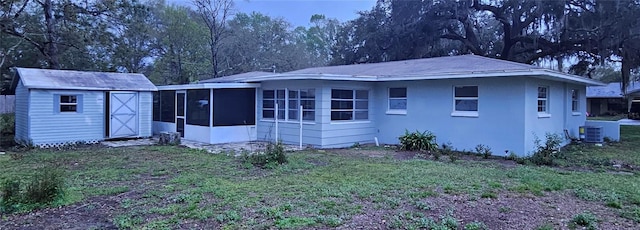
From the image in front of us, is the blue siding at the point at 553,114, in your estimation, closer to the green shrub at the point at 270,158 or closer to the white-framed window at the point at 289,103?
the white-framed window at the point at 289,103

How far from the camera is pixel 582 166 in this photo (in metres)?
8.38

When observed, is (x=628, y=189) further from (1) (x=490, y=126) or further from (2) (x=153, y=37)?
(2) (x=153, y=37)

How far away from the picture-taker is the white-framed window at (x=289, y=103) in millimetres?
11766

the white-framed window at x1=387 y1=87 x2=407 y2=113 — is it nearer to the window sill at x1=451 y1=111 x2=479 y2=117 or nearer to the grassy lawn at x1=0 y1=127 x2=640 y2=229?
the window sill at x1=451 y1=111 x2=479 y2=117

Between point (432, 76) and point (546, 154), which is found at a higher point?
point (432, 76)

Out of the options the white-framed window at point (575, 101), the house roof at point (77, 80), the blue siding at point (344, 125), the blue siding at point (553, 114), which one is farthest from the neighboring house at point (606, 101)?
the house roof at point (77, 80)

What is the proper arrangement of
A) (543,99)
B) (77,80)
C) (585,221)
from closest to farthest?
(585,221), (543,99), (77,80)

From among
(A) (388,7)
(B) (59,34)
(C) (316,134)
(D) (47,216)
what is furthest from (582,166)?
(B) (59,34)

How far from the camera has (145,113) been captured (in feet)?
45.8

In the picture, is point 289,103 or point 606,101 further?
point 606,101

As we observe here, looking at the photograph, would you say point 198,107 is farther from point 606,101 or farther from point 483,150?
point 606,101

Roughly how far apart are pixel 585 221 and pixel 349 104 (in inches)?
326

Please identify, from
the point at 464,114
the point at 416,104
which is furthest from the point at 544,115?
the point at 416,104

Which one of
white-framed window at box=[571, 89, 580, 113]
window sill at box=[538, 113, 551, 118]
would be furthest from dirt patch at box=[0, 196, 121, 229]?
white-framed window at box=[571, 89, 580, 113]
